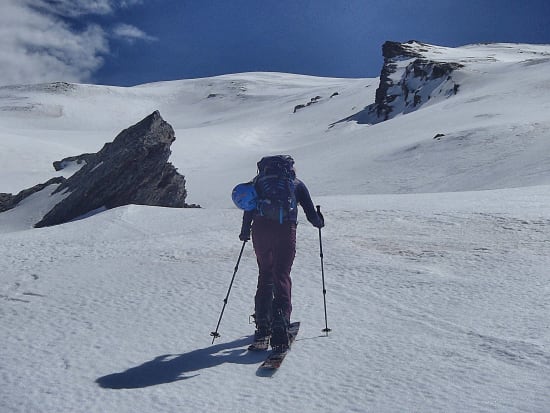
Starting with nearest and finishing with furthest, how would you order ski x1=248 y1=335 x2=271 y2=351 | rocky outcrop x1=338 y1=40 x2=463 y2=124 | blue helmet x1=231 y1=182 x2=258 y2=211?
ski x1=248 y1=335 x2=271 y2=351 → blue helmet x1=231 y1=182 x2=258 y2=211 → rocky outcrop x1=338 y1=40 x2=463 y2=124

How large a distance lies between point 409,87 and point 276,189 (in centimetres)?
5200

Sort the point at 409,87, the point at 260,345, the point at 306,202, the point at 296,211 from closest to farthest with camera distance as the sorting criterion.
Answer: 1. the point at 260,345
2. the point at 296,211
3. the point at 306,202
4. the point at 409,87

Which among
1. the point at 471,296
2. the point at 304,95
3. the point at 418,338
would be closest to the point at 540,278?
the point at 471,296

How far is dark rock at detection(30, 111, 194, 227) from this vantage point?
49.3ft

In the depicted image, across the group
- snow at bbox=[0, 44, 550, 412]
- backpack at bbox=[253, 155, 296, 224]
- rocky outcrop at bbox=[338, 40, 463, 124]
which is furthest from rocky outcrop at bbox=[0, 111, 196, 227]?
rocky outcrop at bbox=[338, 40, 463, 124]

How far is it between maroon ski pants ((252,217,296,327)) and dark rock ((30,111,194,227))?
10584mm

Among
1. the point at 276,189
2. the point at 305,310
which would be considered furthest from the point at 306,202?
the point at 305,310

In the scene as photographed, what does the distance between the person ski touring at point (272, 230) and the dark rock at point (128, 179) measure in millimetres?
10543

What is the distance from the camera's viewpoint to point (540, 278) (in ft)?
21.6

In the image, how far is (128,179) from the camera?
16.0 m

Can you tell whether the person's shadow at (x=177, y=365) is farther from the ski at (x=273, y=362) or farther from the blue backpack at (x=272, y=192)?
the blue backpack at (x=272, y=192)

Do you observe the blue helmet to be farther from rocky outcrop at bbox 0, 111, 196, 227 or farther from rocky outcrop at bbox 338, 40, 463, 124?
rocky outcrop at bbox 338, 40, 463, 124

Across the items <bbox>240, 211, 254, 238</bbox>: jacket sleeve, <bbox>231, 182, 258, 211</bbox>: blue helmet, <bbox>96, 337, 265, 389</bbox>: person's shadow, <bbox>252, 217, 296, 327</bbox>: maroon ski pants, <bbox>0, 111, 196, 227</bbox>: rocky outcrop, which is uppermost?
<bbox>0, 111, 196, 227</bbox>: rocky outcrop

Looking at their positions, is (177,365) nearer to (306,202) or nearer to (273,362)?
(273,362)
